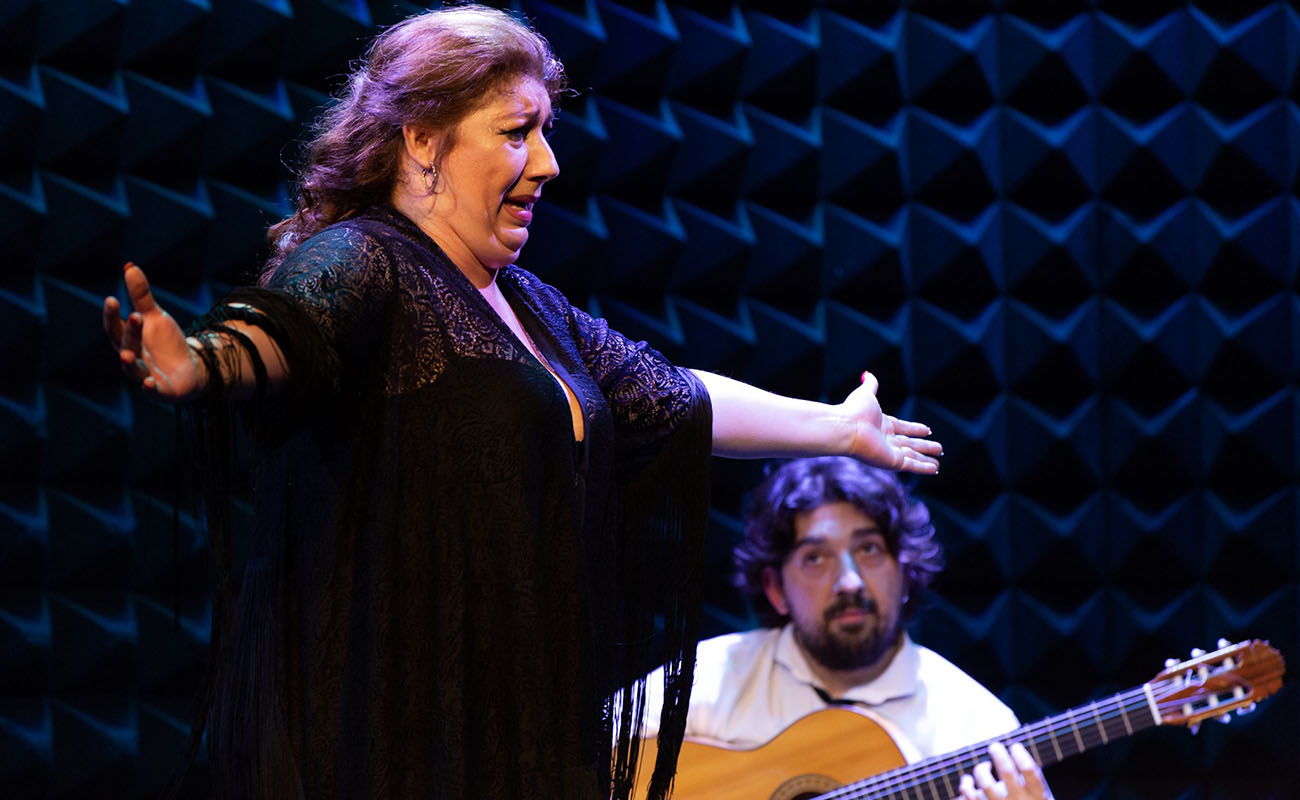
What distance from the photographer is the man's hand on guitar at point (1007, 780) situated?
2.22 metres

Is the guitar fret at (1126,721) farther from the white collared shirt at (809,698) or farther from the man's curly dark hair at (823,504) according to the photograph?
the man's curly dark hair at (823,504)

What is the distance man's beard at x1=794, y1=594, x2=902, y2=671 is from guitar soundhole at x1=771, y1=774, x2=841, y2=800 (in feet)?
0.81

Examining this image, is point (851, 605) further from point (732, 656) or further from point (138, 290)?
point (138, 290)

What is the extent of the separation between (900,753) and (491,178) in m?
1.53

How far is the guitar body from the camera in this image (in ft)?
7.93

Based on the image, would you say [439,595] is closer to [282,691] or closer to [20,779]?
[282,691]

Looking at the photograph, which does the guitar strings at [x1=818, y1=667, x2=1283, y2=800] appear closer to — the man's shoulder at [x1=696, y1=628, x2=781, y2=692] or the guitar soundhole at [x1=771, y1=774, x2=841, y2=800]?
the guitar soundhole at [x1=771, y1=774, x2=841, y2=800]

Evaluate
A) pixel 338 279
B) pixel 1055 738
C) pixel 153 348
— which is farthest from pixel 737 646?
pixel 153 348

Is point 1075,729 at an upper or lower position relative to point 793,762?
upper

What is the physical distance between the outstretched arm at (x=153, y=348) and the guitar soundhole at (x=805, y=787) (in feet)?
5.49

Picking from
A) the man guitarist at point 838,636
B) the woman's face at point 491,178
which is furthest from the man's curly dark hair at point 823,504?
the woman's face at point 491,178

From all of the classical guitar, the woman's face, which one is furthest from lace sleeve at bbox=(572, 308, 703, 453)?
the classical guitar

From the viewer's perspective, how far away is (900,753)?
243 centimetres

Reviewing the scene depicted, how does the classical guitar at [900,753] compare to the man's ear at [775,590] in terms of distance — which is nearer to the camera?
the classical guitar at [900,753]
